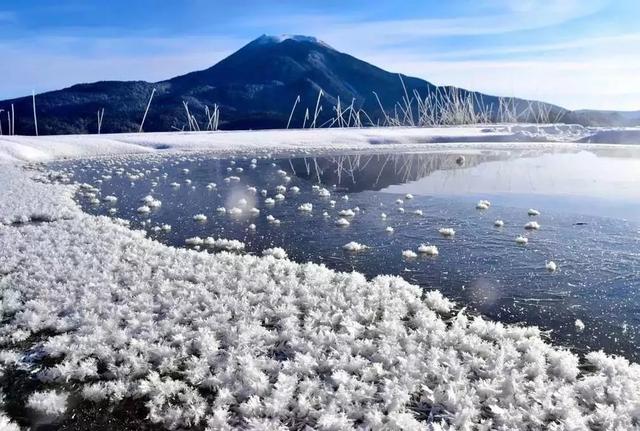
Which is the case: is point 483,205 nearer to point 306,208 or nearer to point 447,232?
point 447,232

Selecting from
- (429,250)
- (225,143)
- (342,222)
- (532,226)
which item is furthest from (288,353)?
(225,143)

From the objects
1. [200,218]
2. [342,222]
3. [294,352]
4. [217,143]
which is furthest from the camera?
[217,143]

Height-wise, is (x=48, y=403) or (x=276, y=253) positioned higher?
(x=276, y=253)

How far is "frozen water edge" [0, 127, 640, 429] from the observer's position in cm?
600

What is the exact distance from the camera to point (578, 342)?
780cm

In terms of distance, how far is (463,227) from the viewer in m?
15.5

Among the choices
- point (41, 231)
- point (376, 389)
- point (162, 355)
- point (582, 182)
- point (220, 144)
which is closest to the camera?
point (376, 389)

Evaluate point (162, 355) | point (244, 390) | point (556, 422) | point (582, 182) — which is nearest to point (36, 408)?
point (162, 355)

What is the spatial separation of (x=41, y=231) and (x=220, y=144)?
48.1 meters

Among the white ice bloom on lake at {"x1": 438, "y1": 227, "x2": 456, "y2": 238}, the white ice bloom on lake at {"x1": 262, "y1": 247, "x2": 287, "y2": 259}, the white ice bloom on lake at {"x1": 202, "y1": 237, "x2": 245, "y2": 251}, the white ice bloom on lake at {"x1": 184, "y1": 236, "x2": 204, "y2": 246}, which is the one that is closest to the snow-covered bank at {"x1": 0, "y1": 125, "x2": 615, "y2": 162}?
the white ice bloom on lake at {"x1": 184, "y1": 236, "x2": 204, "y2": 246}

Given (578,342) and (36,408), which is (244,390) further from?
(578,342)

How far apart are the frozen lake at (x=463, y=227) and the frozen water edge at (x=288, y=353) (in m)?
1.27

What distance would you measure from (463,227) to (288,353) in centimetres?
975

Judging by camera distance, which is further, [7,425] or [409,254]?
[409,254]
